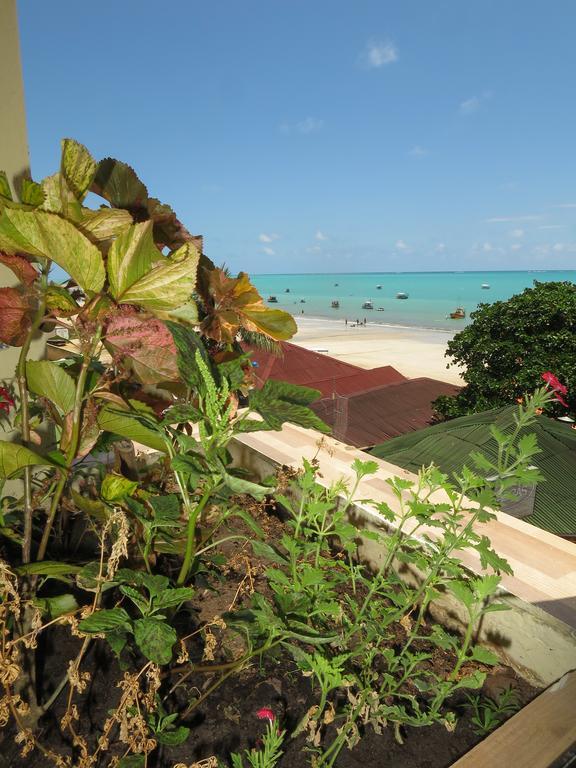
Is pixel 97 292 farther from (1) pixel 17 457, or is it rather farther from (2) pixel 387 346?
(2) pixel 387 346

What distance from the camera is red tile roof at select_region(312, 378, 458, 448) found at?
799 centimetres

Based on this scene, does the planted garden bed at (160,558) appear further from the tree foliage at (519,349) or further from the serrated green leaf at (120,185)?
the tree foliage at (519,349)

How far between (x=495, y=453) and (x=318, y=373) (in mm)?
6260

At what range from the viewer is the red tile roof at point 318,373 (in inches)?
415

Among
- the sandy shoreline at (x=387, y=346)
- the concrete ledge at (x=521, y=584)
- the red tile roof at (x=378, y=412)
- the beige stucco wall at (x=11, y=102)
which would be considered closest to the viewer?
the concrete ledge at (x=521, y=584)

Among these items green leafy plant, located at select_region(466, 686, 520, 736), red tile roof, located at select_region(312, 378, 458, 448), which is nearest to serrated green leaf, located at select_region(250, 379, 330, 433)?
green leafy plant, located at select_region(466, 686, 520, 736)

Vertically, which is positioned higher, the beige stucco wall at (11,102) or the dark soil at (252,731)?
the beige stucco wall at (11,102)

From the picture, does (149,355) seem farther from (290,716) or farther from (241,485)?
(290,716)

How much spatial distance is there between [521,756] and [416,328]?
5171 centimetres

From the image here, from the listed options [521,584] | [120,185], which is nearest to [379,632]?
[521,584]

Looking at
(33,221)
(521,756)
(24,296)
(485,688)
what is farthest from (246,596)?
(33,221)

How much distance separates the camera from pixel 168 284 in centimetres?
102

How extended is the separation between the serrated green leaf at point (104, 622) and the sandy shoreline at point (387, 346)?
20788mm

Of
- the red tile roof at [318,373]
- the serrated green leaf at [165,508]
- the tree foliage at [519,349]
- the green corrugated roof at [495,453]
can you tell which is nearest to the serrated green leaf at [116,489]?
the serrated green leaf at [165,508]
